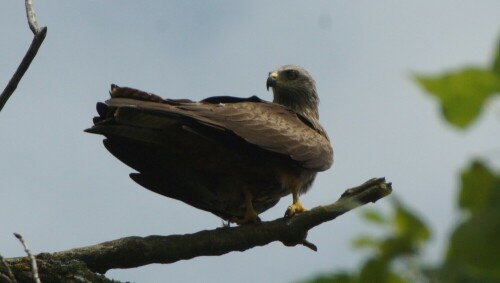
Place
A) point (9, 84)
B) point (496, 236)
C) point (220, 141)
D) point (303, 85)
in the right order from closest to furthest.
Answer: point (496, 236) → point (9, 84) → point (220, 141) → point (303, 85)

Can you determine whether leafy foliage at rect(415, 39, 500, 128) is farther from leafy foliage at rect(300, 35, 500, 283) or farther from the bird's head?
the bird's head

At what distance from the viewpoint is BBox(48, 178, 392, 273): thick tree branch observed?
4938 millimetres

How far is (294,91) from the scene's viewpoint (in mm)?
9469

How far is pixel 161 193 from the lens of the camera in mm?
6875

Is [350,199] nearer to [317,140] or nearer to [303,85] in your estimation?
[317,140]

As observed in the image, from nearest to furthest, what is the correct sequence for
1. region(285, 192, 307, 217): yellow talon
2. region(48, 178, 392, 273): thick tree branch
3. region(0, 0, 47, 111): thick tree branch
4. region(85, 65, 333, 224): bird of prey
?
region(0, 0, 47, 111): thick tree branch
region(48, 178, 392, 273): thick tree branch
region(85, 65, 333, 224): bird of prey
region(285, 192, 307, 217): yellow talon

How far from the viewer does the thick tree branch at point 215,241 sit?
494 cm

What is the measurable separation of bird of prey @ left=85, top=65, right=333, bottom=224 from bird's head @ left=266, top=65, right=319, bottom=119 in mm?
2048

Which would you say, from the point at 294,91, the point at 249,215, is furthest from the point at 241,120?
the point at 294,91

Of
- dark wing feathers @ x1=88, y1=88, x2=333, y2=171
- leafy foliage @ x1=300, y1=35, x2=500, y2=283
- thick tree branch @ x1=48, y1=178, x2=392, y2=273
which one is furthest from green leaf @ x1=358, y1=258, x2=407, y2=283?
dark wing feathers @ x1=88, y1=88, x2=333, y2=171

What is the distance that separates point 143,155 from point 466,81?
551cm

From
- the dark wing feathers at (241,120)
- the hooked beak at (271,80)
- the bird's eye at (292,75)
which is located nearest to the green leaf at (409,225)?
the dark wing feathers at (241,120)

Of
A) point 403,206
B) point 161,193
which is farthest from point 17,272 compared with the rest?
point 403,206

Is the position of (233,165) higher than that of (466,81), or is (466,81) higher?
(233,165)
